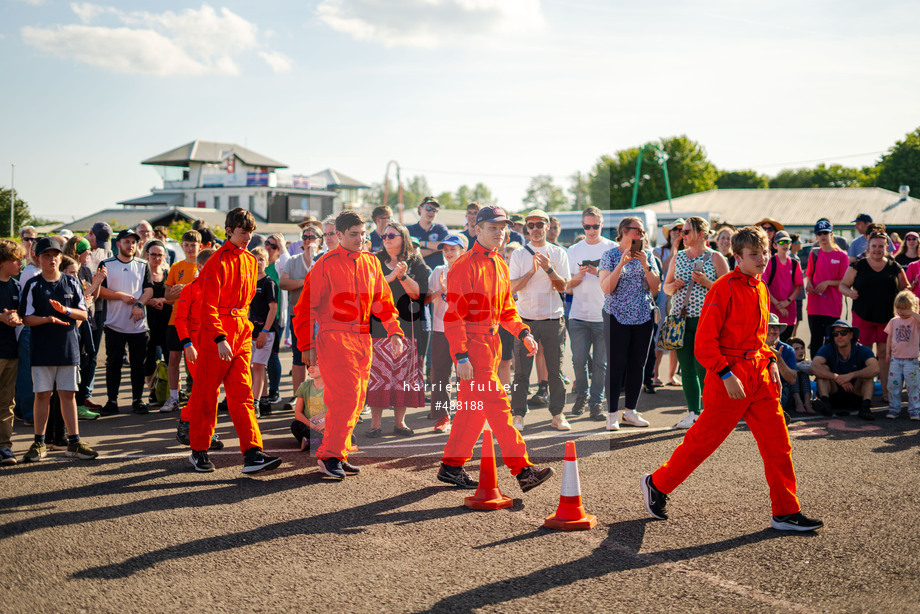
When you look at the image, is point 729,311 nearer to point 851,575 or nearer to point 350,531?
point 851,575

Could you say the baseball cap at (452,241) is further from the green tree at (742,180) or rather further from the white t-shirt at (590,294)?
the green tree at (742,180)

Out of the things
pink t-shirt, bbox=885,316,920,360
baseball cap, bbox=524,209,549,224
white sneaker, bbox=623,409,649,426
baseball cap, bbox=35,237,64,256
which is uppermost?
baseball cap, bbox=524,209,549,224

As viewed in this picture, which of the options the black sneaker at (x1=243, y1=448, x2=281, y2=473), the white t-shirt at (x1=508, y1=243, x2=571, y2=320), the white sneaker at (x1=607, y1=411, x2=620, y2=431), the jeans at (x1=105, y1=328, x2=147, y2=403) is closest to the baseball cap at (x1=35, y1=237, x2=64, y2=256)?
the jeans at (x1=105, y1=328, x2=147, y2=403)

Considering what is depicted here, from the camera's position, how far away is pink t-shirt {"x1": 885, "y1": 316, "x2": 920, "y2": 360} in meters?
8.11

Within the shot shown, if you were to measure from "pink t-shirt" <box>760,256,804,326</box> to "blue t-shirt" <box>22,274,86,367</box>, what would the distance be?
7.96 meters

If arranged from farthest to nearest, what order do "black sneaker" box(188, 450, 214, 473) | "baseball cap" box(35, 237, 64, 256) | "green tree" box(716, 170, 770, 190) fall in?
"green tree" box(716, 170, 770, 190), "baseball cap" box(35, 237, 64, 256), "black sneaker" box(188, 450, 214, 473)

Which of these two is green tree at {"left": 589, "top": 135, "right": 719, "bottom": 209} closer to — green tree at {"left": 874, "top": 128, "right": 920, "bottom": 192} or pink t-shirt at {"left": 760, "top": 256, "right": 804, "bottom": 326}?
green tree at {"left": 874, "top": 128, "right": 920, "bottom": 192}

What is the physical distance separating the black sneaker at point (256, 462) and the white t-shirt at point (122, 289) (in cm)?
324

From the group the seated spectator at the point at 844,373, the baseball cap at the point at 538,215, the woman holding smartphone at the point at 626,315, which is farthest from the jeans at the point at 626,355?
the seated spectator at the point at 844,373

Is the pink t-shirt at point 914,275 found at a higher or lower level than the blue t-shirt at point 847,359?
higher

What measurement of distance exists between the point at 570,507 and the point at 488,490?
2.33 feet

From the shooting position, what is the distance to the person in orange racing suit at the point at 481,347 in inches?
206

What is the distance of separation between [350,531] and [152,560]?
1162 mm

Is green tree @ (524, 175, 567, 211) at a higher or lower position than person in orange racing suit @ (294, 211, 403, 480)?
higher
